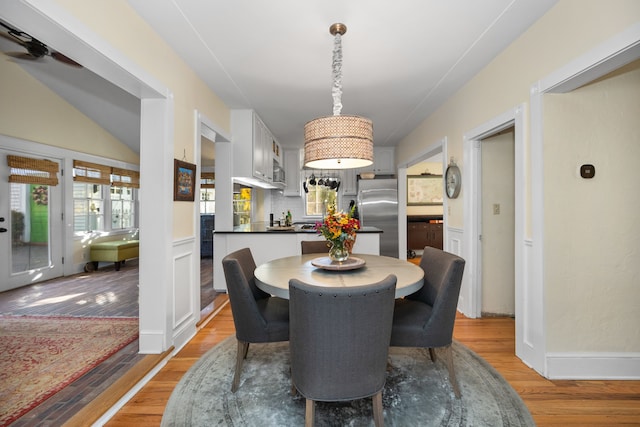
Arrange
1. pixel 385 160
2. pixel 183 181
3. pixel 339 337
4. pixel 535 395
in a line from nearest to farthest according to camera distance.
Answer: pixel 339 337 → pixel 535 395 → pixel 183 181 → pixel 385 160

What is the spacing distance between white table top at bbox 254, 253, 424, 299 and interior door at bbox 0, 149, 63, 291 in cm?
416

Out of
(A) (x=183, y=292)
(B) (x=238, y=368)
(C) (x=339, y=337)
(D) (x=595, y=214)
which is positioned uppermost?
(D) (x=595, y=214)

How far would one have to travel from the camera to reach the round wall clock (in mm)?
3385

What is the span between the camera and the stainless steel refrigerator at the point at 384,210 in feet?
19.0

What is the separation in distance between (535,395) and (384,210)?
4.12 meters

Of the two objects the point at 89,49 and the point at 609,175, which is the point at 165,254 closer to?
the point at 89,49

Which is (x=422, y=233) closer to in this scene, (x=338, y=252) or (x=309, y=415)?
(x=338, y=252)

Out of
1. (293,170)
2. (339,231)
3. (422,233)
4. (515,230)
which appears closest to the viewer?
(339,231)

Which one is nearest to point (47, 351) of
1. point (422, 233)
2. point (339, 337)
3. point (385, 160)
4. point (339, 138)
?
point (339, 337)

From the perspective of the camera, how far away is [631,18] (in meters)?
1.53

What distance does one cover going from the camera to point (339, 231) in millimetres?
2021

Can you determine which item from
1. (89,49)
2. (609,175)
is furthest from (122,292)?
(609,175)

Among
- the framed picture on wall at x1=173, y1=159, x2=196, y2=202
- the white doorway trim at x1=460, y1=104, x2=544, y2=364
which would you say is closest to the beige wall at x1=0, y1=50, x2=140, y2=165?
the framed picture on wall at x1=173, y1=159, x2=196, y2=202

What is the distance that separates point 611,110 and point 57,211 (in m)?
6.70
